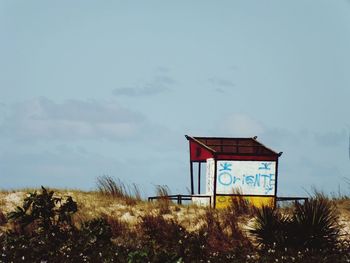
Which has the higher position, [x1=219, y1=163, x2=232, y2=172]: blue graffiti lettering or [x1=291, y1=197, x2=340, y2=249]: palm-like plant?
[x1=219, y1=163, x2=232, y2=172]: blue graffiti lettering

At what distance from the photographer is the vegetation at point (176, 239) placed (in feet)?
49.8

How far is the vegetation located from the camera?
15188mm

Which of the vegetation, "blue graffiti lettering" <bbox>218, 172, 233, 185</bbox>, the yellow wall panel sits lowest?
the vegetation

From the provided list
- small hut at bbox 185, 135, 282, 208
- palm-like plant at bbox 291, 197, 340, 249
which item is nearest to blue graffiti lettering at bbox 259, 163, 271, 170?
small hut at bbox 185, 135, 282, 208

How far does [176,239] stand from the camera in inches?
626

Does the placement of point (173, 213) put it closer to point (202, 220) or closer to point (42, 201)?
point (202, 220)

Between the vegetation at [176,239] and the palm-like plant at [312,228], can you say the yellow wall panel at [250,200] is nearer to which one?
the vegetation at [176,239]

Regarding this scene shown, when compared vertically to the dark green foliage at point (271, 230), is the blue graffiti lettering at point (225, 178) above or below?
above

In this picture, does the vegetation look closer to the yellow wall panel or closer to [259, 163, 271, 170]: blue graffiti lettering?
the yellow wall panel

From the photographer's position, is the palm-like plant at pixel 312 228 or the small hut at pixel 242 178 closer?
the palm-like plant at pixel 312 228

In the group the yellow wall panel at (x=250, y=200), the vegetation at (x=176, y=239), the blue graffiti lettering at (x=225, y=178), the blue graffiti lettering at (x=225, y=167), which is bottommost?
the vegetation at (x=176, y=239)

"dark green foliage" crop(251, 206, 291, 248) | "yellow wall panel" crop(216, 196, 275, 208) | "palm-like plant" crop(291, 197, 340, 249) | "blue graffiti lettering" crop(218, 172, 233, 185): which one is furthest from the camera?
"blue graffiti lettering" crop(218, 172, 233, 185)

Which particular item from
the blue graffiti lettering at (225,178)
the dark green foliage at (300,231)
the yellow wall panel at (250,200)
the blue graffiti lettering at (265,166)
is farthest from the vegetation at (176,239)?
the blue graffiti lettering at (265,166)

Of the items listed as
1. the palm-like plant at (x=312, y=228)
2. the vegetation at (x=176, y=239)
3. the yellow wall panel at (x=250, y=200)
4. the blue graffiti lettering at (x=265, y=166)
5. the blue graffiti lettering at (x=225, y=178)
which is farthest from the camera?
the blue graffiti lettering at (x=265, y=166)
